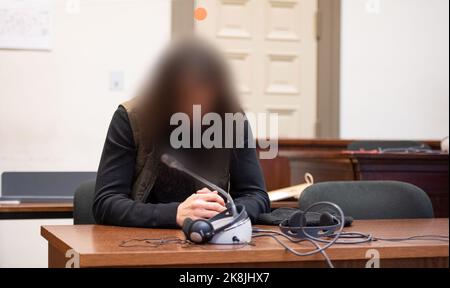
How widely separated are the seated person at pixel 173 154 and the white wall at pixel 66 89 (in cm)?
59

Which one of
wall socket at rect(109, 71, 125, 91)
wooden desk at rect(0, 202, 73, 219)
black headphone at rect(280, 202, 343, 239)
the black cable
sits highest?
wall socket at rect(109, 71, 125, 91)

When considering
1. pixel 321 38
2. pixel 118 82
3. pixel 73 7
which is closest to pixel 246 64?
pixel 118 82

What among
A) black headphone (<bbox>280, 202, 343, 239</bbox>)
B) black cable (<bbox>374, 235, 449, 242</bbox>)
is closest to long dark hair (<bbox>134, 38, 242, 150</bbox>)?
black headphone (<bbox>280, 202, 343, 239</bbox>)

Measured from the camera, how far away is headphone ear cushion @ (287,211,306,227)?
145cm

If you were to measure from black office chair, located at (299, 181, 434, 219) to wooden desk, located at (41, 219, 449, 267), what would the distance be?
45 centimetres

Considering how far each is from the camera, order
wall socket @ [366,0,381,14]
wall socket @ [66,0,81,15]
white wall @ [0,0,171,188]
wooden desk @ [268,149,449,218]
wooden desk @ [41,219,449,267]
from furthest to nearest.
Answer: wall socket @ [366,0,381,14]
wooden desk @ [268,149,449,218]
wall socket @ [66,0,81,15]
white wall @ [0,0,171,188]
wooden desk @ [41,219,449,267]

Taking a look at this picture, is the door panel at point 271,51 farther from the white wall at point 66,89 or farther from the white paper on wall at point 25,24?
the white paper on wall at point 25,24

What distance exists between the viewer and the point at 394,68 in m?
4.01

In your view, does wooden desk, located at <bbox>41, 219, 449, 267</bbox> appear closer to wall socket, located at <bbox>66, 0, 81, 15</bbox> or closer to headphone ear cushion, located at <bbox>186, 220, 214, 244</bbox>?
headphone ear cushion, located at <bbox>186, 220, 214, 244</bbox>

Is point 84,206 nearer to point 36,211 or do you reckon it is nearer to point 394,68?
point 36,211

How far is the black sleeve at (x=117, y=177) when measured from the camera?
1.62m

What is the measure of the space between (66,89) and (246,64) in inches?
76.9
